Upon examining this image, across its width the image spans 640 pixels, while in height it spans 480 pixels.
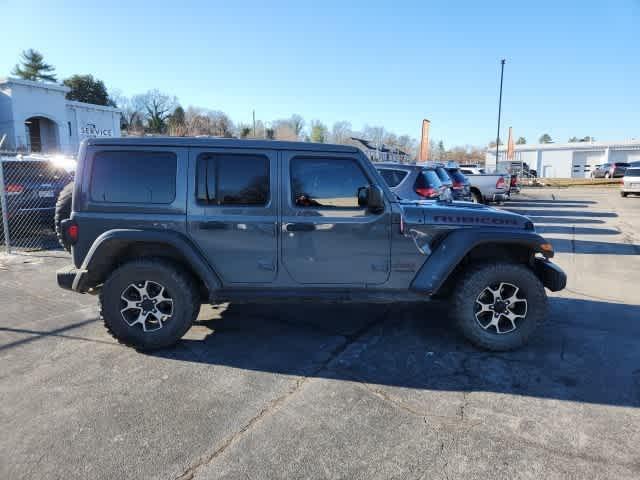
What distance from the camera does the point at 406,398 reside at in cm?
323

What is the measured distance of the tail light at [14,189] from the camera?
847 centimetres

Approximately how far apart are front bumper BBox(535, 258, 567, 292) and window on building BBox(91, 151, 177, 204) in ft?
12.0

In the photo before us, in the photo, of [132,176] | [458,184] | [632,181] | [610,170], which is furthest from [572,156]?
[132,176]

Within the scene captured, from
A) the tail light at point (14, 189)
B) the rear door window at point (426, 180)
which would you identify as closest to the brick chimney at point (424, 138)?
the rear door window at point (426, 180)

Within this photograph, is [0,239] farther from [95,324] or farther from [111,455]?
[111,455]

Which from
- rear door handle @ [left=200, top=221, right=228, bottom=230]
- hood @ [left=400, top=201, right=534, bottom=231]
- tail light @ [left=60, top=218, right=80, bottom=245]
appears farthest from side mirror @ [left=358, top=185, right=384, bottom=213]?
tail light @ [left=60, top=218, right=80, bottom=245]

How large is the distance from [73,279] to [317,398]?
2555mm

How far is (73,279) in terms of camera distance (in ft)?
13.2

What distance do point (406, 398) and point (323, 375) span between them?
0.70 metres

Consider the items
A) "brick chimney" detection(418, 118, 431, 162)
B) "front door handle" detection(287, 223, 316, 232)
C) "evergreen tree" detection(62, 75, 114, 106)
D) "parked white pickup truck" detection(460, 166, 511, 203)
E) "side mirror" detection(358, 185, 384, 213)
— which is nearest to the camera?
"side mirror" detection(358, 185, 384, 213)

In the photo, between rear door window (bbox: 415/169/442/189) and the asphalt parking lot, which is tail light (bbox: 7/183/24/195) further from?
rear door window (bbox: 415/169/442/189)

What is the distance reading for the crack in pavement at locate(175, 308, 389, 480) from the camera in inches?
97.5

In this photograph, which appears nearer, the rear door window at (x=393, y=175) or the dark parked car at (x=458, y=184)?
the rear door window at (x=393, y=175)

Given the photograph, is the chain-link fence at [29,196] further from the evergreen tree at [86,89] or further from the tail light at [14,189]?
the evergreen tree at [86,89]
